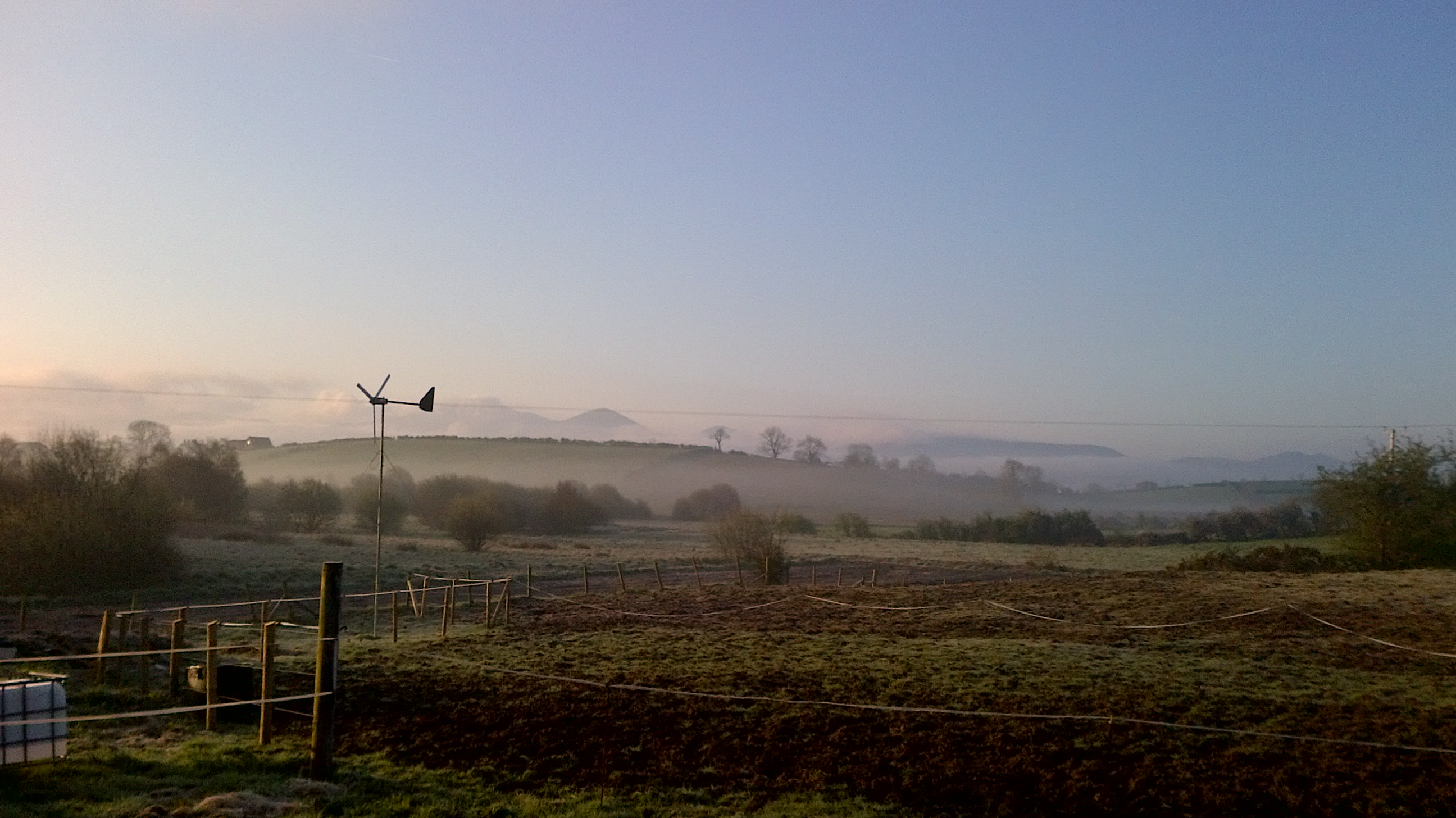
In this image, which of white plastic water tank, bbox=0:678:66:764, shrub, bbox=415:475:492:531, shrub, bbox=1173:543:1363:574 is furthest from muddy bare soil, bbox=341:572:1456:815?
shrub, bbox=415:475:492:531

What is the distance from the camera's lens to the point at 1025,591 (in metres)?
28.7

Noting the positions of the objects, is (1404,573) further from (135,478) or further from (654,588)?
(135,478)

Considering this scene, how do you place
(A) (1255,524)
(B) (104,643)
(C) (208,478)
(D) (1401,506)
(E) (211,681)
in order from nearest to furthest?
(E) (211,681)
(B) (104,643)
(D) (1401,506)
(C) (208,478)
(A) (1255,524)

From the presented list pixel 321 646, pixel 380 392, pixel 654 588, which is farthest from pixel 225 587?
pixel 321 646

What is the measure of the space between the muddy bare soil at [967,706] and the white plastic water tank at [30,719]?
9.18 ft

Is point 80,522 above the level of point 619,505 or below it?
above

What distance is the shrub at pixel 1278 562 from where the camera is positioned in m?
36.8

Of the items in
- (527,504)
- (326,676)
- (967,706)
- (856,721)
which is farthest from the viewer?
(527,504)

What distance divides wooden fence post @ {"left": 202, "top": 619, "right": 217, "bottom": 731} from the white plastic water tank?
2.52 meters

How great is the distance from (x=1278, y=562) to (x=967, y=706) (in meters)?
30.4

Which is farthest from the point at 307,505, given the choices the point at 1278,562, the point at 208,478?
the point at 1278,562

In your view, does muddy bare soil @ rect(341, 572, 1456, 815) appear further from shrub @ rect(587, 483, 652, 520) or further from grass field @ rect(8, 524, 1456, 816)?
shrub @ rect(587, 483, 652, 520)

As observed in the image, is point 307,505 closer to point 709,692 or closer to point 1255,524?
point 709,692

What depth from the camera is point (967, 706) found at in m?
12.8
